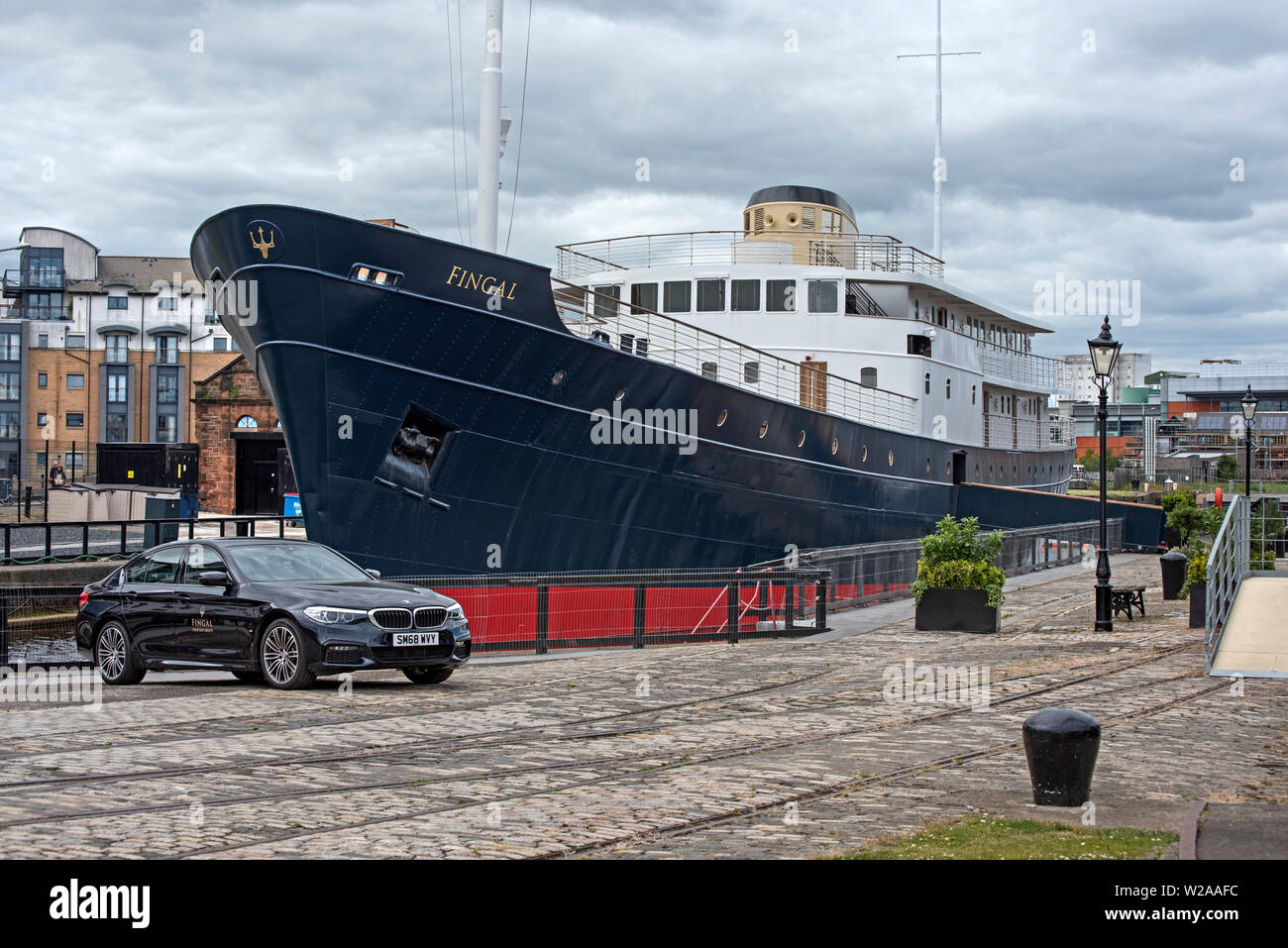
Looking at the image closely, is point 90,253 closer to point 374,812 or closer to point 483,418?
point 483,418

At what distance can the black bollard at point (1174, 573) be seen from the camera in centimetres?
2234

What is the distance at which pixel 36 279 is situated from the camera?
8769 cm

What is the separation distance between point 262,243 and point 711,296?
1356cm

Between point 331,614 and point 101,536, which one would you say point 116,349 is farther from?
point 331,614

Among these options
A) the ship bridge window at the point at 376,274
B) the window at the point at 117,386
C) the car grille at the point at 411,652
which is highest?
the window at the point at 117,386

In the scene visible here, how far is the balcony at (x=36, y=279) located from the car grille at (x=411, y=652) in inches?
3356

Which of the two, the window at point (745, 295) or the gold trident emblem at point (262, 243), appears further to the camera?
the window at point (745, 295)

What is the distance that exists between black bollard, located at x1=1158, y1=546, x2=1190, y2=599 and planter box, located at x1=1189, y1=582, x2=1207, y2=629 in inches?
184

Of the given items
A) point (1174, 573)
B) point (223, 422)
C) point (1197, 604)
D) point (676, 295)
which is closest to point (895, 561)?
point (1174, 573)

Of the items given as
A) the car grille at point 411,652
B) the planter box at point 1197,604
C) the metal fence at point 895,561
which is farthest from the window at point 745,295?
the car grille at point 411,652

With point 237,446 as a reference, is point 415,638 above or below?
below

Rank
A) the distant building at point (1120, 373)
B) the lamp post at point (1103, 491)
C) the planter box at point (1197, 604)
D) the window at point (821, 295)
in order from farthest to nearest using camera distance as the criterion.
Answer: the distant building at point (1120, 373) < the window at point (821, 295) < the lamp post at point (1103, 491) < the planter box at point (1197, 604)

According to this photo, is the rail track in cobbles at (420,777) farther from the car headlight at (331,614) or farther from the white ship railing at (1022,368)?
the white ship railing at (1022,368)
